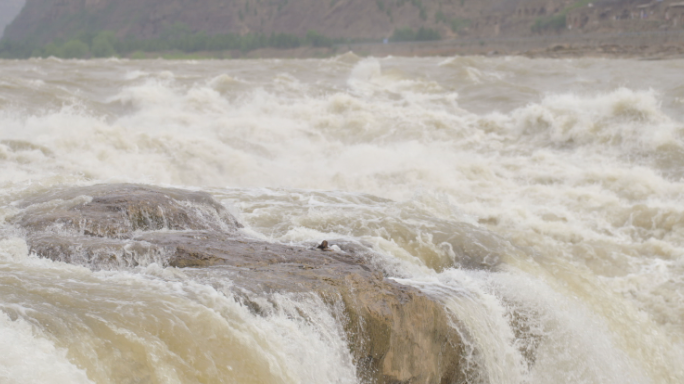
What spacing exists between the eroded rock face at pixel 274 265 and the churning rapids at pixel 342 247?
0.02 m

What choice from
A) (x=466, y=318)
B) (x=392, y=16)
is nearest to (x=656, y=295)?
(x=466, y=318)

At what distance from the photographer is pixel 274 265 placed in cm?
410

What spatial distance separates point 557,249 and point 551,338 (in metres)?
2.62

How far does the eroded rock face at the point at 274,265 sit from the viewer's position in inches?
145

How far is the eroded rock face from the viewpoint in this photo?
3.67 m

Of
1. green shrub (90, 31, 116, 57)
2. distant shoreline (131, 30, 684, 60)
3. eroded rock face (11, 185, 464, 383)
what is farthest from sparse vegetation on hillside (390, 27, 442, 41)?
eroded rock face (11, 185, 464, 383)

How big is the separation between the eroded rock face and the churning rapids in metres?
0.02

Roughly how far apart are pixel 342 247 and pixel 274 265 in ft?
2.80

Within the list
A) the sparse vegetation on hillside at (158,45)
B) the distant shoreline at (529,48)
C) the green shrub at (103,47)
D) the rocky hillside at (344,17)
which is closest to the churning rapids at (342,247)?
the distant shoreline at (529,48)

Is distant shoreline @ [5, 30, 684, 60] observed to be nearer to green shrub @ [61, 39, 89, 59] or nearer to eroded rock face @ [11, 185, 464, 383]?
green shrub @ [61, 39, 89, 59]

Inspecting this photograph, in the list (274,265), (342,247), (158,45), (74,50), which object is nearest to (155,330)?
(274,265)

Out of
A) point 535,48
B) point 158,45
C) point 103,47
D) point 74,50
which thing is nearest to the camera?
point 535,48

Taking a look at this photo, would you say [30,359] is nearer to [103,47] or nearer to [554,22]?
[554,22]

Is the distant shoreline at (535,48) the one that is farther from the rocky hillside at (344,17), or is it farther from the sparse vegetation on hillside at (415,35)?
the sparse vegetation on hillside at (415,35)
